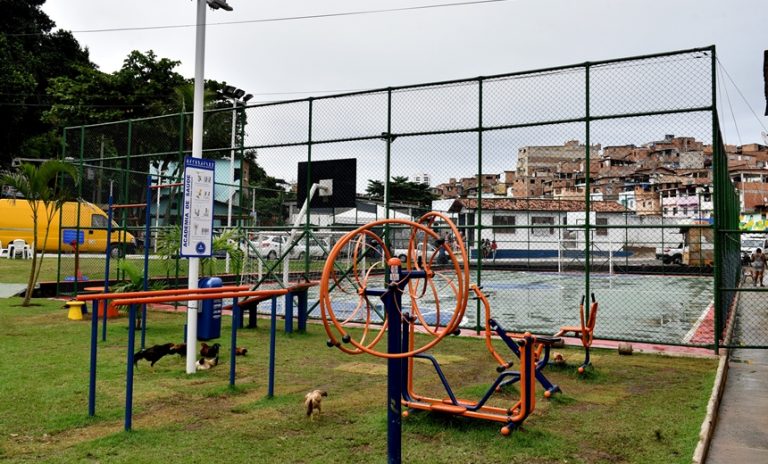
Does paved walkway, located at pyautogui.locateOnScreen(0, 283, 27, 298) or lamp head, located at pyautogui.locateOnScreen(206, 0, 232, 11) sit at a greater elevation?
lamp head, located at pyautogui.locateOnScreen(206, 0, 232, 11)

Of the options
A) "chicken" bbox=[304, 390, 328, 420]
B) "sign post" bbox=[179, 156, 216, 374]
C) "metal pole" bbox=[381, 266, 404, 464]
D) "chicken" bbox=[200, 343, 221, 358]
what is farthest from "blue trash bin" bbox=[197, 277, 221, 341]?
"metal pole" bbox=[381, 266, 404, 464]

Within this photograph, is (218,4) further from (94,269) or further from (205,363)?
(94,269)

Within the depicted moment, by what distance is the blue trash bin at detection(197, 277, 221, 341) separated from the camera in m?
9.03

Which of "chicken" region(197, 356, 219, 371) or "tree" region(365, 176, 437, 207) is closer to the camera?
"chicken" region(197, 356, 219, 371)

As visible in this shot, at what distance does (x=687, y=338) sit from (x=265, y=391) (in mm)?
7691

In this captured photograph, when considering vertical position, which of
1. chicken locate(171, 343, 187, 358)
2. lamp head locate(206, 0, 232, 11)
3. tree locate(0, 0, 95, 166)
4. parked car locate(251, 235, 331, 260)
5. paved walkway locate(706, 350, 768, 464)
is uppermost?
tree locate(0, 0, 95, 166)

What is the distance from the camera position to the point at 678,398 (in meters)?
6.02

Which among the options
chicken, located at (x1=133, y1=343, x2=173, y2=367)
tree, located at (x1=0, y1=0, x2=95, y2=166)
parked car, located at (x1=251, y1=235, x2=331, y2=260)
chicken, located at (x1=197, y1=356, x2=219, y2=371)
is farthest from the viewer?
tree, located at (x1=0, y1=0, x2=95, y2=166)

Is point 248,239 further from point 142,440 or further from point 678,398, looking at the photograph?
point 678,398

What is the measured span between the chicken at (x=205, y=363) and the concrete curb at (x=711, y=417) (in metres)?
5.29

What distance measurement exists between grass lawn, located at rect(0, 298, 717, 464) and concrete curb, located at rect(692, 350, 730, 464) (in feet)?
0.25

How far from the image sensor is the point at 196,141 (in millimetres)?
7125

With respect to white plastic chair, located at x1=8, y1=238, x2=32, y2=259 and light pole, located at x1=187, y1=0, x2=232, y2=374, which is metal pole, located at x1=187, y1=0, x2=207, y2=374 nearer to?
light pole, located at x1=187, y1=0, x2=232, y2=374

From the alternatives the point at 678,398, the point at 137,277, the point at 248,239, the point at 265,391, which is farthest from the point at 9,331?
the point at 678,398
